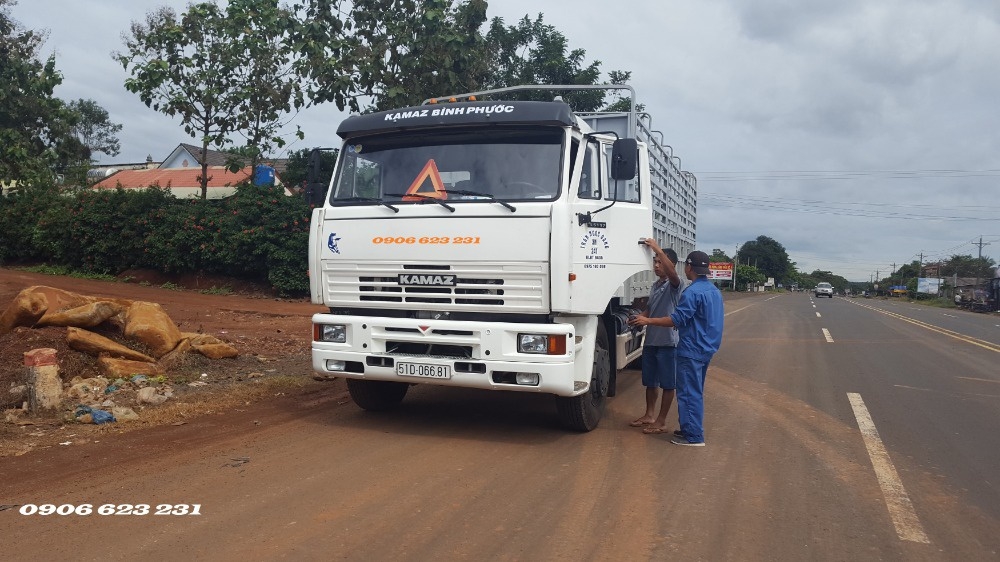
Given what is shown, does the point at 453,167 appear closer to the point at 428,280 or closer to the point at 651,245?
the point at 428,280

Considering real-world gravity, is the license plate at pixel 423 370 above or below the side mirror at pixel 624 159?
below

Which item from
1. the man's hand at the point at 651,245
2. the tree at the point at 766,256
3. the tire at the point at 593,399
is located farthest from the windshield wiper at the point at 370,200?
the tree at the point at 766,256

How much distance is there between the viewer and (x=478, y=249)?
559cm

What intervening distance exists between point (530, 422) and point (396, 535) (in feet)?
9.71

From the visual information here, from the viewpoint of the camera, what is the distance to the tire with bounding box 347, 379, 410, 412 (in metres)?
6.80

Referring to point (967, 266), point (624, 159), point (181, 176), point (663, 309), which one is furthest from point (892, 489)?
point (967, 266)

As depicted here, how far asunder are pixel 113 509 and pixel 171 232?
18.2 metres

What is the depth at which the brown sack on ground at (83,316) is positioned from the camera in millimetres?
8367

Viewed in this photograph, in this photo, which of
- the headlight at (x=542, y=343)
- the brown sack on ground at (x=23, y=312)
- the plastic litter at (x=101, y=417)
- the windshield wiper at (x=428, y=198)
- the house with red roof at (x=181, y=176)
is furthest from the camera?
the house with red roof at (x=181, y=176)

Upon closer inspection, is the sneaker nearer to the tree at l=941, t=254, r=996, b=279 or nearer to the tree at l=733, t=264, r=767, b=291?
the tree at l=733, t=264, r=767, b=291

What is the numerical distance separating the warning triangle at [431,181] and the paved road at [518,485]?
2.01 metres

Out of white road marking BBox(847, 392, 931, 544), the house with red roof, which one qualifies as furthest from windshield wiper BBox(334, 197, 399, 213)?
the house with red roof

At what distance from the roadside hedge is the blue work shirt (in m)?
14.7

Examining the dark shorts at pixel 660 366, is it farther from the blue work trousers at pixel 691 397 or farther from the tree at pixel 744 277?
the tree at pixel 744 277
